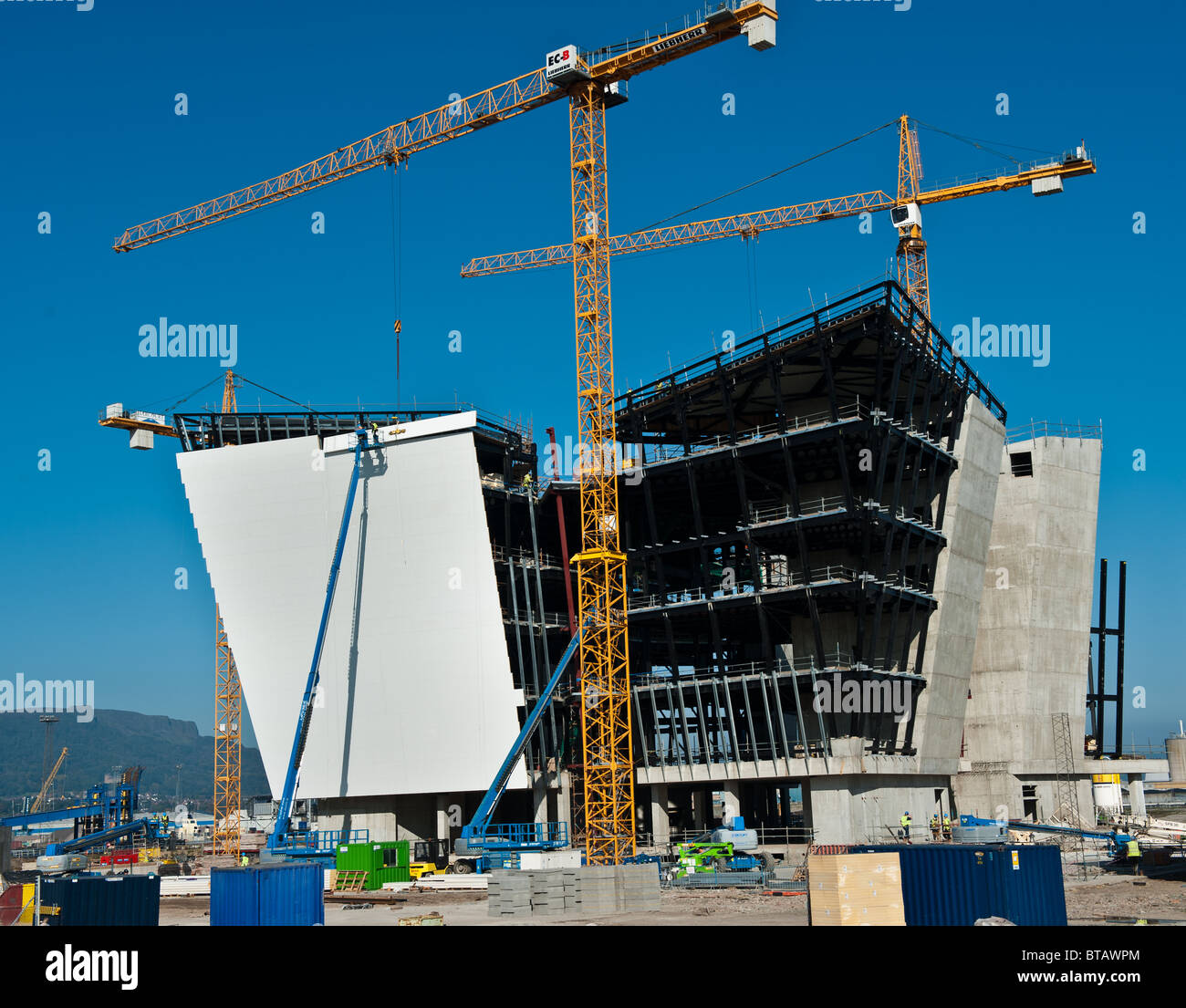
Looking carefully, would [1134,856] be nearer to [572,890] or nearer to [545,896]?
[572,890]

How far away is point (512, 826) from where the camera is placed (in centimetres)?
7612

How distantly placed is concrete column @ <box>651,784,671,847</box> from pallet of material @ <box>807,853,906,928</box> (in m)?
49.4

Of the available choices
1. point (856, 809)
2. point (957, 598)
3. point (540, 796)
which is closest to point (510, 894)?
point (856, 809)

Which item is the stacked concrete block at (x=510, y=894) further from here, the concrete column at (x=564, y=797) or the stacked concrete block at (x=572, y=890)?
the concrete column at (x=564, y=797)

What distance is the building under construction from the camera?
2950 inches

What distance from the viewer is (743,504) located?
3017 inches

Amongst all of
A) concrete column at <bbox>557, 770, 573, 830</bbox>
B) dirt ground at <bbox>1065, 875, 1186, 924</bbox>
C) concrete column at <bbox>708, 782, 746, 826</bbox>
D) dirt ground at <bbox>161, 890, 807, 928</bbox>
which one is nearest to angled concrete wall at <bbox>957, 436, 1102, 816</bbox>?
concrete column at <bbox>708, 782, 746, 826</bbox>

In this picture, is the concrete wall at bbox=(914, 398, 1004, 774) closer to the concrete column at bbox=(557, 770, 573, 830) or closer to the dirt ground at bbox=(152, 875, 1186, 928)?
the dirt ground at bbox=(152, 875, 1186, 928)

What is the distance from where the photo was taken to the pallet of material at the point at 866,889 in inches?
1278

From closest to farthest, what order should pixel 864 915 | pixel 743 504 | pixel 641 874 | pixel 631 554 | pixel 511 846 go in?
pixel 864 915, pixel 641 874, pixel 511 846, pixel 743 504, pixel 631 554

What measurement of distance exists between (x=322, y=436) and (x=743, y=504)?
28.0 meters

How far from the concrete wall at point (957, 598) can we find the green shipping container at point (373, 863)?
34.7 metres
